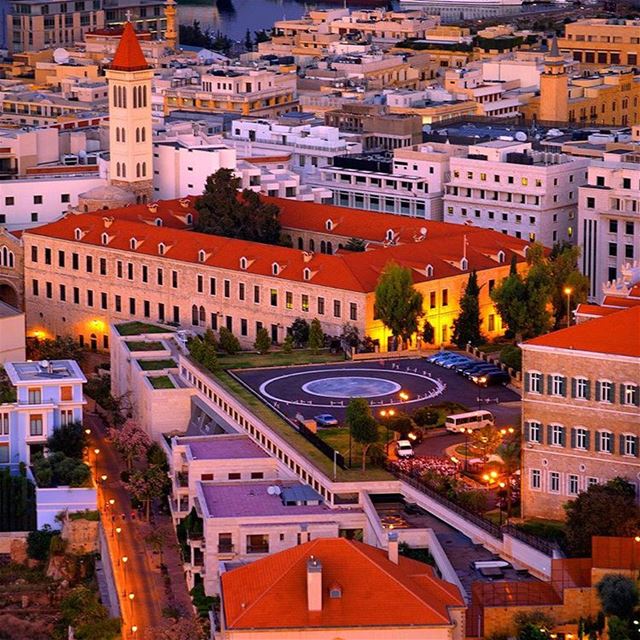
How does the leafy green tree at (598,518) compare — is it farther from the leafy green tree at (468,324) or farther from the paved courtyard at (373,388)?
the leafy green tree at (468,324)

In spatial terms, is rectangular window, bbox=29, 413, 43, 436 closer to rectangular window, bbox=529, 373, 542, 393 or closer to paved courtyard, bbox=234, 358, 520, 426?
paved courtyard, bbox=234, 358, 520, 426

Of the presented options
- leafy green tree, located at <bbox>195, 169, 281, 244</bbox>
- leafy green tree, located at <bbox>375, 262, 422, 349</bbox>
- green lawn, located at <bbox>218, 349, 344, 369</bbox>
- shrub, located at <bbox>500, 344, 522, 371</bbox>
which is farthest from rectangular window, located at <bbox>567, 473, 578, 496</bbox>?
leafy green tree, located at <bbox>195, 169, 281, 244</bbox>

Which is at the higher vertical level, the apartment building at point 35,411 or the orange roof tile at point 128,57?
the orange roof tile at point 128,57

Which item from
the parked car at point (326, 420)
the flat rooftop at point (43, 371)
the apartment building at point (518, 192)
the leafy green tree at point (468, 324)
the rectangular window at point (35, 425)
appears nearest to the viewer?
the parked car at point (326, 420)

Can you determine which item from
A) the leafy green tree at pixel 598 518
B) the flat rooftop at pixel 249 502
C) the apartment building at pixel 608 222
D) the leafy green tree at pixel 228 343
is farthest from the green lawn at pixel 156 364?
the leafy green tree at pixel 598 518

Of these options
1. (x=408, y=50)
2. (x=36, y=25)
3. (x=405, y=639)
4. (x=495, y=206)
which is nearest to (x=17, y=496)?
(x=405, y=639)

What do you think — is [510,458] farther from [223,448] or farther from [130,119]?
[130,119]

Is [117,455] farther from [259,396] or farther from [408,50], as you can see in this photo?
[408,50]

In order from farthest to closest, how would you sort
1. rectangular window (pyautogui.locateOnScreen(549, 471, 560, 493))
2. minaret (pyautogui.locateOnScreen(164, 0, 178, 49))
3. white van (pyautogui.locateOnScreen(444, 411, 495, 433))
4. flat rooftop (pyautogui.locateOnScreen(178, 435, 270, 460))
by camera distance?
minaret (pyautogui.locateOnScreen(164, 0, 178, 49)) < white van (pyautogui.locateOnScreen(444, 411, 495, 433)) < flat rooftop (pyautogui.locateOnScreen(178, 435, 270, 460)) < rectangular window (pyautogui.locateOnScreen(549, 471, 560, 493))
